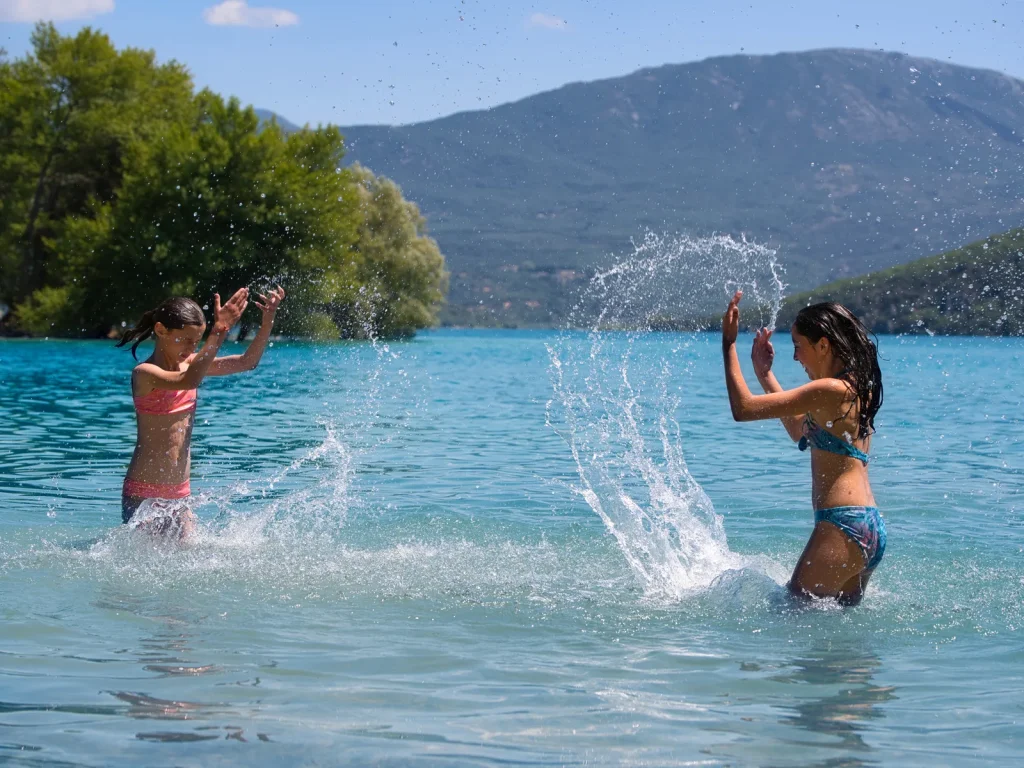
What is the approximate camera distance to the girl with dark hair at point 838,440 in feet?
20.5

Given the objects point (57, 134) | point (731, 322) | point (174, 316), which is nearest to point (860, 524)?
point (731, 322)

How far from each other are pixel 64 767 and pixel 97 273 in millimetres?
55890

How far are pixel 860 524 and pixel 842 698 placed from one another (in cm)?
123

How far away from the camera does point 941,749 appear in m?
4.66

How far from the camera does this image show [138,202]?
56.3 meters

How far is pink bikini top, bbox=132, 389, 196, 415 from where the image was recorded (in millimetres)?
7648

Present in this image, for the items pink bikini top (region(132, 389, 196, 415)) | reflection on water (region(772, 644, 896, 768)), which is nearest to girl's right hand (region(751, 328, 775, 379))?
reflection on water (region(772, 644, 896, 768))

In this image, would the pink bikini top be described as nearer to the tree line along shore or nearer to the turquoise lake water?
the turquoise lake water

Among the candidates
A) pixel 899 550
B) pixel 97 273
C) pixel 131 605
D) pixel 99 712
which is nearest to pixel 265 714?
pixel 99 712

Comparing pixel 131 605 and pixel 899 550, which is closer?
pixel 131 605

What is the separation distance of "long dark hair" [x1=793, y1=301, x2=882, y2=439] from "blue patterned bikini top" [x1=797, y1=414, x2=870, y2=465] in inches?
3.3

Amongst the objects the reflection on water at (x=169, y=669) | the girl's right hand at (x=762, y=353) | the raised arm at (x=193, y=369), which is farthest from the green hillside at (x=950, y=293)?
the reflection on water at (x=169, y=669)

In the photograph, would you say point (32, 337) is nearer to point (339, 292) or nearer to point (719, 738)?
point (339, 292)

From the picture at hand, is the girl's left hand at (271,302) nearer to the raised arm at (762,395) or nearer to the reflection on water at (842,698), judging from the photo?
the raised arm at (762,395)
